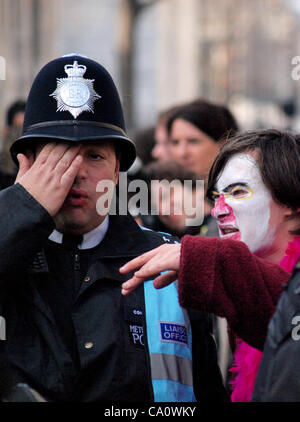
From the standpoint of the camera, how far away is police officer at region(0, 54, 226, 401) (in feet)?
9.30

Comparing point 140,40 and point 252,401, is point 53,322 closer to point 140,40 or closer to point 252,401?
point 252,401

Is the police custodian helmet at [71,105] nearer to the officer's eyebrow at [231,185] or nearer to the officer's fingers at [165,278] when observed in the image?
the officer's eyebrow at [231,185]

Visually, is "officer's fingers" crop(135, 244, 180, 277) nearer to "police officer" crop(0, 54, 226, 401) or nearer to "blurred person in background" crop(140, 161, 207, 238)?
"police officer" crop(0, 54, 226, 401)

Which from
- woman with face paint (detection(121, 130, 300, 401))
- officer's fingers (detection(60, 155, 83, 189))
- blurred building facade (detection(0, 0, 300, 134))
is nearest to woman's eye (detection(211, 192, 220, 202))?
woman with face paint (detection(121, 130, 300, 401))

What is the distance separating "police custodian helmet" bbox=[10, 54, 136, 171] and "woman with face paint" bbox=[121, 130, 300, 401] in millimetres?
453

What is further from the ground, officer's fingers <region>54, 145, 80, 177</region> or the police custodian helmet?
the police custodian helmet

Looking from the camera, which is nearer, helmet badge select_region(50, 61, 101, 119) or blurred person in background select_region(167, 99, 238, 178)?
helmet badge select_region(50, 61, 101, 119)

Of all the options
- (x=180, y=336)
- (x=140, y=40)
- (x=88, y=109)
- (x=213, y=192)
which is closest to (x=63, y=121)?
(x=88, y=109)

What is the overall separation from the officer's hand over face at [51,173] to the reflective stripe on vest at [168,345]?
0.47m

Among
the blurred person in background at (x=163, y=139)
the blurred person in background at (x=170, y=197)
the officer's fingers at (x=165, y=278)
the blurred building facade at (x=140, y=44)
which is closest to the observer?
the officer's fingers at (x=165, y=278)

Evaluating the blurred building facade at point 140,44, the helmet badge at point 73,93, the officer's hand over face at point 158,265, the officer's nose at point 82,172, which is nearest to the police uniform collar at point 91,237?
the officer's nose at point 82,172

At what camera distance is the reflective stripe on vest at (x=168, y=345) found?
2932 mm

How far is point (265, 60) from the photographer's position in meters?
55.3

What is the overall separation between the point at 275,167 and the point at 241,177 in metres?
0.13
